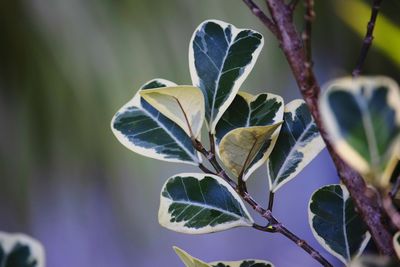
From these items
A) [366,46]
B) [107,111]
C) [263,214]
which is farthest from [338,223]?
[107,111]

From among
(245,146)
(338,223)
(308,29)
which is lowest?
(338,223)

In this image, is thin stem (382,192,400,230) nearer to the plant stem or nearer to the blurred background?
the plant stem

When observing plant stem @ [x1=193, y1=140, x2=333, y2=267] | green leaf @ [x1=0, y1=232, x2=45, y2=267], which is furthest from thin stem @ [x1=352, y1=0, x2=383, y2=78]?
green leaf @ [x1=0, y1=232, x2=45, y2=267]

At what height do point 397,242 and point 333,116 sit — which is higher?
point 333,116

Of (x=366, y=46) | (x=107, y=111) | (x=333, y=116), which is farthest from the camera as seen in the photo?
(x=107, y=111)

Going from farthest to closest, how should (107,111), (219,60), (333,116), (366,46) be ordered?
1. (107,111)
2. (219,60)
3. (366,46)
4. (333,116)

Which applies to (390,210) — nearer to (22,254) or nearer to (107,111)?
(22,254)

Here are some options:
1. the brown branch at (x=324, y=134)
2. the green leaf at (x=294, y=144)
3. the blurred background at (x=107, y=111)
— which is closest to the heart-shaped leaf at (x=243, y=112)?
the green leaf at (x=294, y=144)
